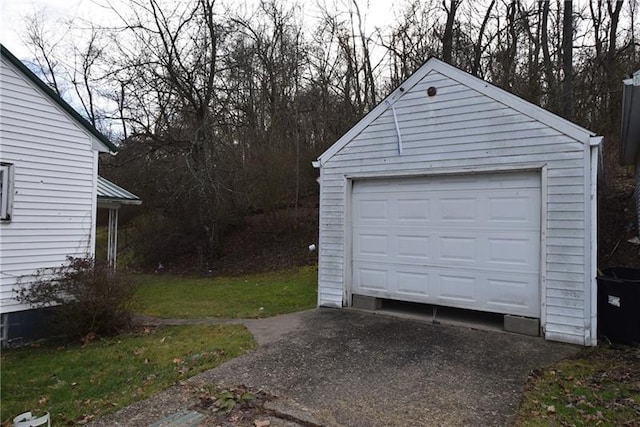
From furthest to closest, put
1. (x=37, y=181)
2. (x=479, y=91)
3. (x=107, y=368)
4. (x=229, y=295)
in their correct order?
(x=229, y=295), (x=37, y=181), (x=479, y=91), (x=107, y=368)

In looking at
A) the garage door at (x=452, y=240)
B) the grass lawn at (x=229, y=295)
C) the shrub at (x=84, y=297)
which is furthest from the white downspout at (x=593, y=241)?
the shrub at (x=84, y=297)

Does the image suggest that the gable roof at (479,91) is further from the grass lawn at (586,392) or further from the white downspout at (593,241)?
the grass lawn at (586,392)

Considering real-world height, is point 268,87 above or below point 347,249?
above

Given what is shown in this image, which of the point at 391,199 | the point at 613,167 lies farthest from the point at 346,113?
the point at 391,199

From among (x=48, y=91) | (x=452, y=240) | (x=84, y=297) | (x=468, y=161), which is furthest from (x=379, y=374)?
(x=48, y=91)

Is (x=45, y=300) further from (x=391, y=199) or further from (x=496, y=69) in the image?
(x=496, y=69)

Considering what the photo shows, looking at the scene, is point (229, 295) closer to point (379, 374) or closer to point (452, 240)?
point (452, 240)

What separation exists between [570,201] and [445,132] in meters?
2.02

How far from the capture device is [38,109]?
7414 mm

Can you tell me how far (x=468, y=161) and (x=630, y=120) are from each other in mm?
2926

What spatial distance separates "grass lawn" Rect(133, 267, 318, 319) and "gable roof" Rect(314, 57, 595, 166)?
330 cm

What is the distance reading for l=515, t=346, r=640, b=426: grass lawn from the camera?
3.47 metres

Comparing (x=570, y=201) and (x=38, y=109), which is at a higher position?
(x=38, y=109)

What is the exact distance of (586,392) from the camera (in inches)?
156
